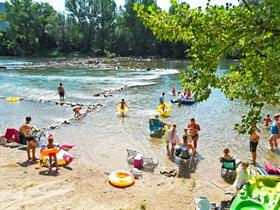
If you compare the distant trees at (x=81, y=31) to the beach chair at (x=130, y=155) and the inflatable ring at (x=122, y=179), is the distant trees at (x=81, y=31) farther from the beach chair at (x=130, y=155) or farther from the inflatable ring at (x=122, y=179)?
the inflatable ring at (x=122, y=179)

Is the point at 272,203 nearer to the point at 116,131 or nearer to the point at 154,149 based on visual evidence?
the point at 154,149

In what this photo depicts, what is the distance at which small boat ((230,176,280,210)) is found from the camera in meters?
7.81

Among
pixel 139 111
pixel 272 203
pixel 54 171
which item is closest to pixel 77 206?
pixel 54 171

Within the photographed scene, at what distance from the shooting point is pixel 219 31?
5457mm

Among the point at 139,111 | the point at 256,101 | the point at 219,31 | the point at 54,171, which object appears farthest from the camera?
the point at 139,111

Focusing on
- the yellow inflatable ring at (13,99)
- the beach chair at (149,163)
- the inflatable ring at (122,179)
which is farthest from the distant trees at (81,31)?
the inflatable ring at (122,179)

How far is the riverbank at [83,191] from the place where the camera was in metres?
9.58

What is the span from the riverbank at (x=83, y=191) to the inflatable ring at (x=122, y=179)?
0.50 ft

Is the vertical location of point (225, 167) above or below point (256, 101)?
below

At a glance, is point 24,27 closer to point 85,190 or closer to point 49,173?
point 49,173

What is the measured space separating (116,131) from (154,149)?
348 cm

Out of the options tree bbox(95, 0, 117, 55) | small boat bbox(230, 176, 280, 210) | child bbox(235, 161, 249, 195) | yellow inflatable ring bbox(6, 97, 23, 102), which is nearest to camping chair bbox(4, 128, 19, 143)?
child bbox(235, 161, 249, 195)

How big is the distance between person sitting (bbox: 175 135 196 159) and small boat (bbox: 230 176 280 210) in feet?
14.9

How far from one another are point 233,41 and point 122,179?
672 centimetres
